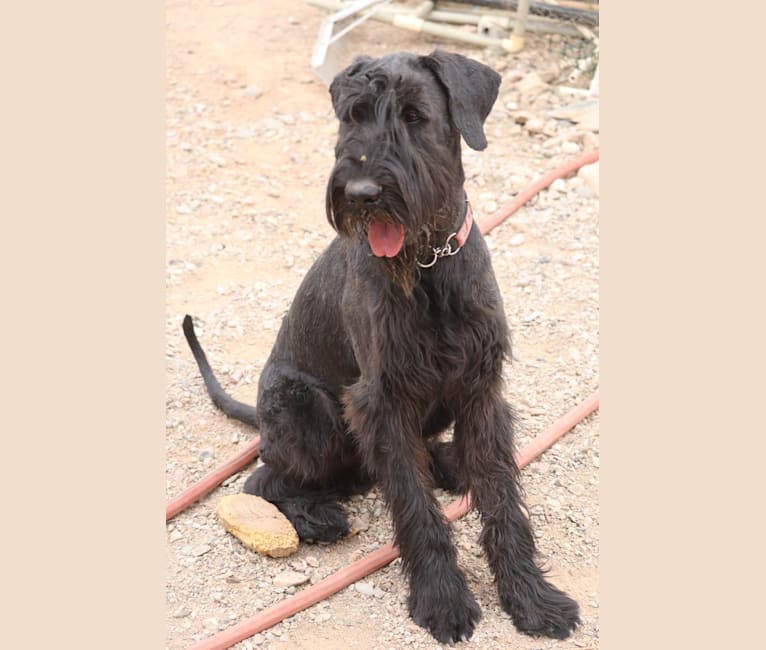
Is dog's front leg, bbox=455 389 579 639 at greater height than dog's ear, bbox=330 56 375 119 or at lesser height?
lesser

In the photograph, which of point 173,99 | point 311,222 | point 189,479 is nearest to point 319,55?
point 173,99

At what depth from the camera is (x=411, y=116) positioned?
3635 mm

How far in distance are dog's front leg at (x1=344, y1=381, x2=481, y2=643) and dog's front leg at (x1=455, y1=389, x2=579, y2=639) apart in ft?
0.57

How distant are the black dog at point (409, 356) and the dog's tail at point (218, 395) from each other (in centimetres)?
57

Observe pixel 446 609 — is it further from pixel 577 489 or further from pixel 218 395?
pixel 218 395

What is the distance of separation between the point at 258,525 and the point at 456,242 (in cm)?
164

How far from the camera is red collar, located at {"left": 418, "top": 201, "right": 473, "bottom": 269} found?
395 centimetres

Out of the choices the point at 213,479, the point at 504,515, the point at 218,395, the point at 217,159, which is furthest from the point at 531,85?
the point at 504,515

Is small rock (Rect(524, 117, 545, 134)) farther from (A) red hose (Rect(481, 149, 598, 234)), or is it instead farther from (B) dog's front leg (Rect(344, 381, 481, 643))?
(B) dog's front leg (Rect(344, 381, 481, 643))

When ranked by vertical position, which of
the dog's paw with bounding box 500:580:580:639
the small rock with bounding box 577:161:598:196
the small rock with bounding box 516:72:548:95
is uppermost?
the small rock with bounding box 516:72:548:95

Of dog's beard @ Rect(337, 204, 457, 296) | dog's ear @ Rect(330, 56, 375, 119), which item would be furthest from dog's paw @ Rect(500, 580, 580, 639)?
dog's ear @ Rect(330, 56, 375, 119)

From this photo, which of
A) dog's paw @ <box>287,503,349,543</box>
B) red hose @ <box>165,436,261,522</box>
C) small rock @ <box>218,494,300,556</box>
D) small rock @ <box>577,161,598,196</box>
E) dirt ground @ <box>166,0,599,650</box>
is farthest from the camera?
small rock @ <box>577,161,598,196</box>

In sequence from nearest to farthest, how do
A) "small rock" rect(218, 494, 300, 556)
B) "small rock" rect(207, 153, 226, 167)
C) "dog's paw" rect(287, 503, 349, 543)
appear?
"small rock" rect(218, 494, 300, 556) < "dog's paw" rect(287, 503, 349, 543) < "small rock" rect(207, 153, 226, 167)

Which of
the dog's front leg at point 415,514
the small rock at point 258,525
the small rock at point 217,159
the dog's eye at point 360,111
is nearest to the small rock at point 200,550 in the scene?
the small rock at point 258,525
